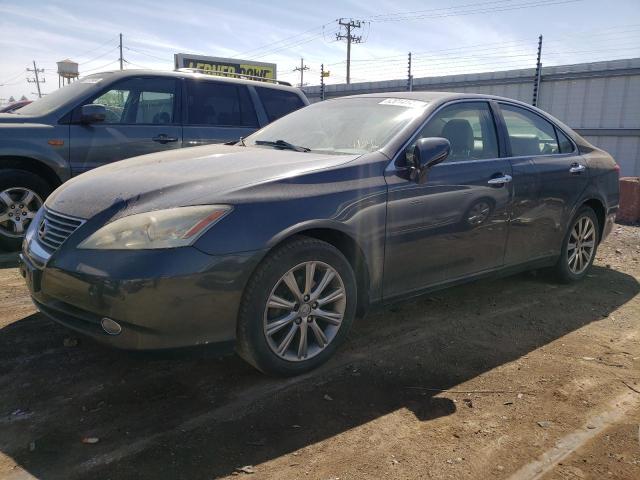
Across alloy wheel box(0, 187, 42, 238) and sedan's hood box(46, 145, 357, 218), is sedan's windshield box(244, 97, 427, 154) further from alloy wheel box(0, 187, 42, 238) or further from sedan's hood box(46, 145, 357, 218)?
alloy wheel box(0, 187, 42, 238)

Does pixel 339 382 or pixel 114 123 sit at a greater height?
pixel 114 123

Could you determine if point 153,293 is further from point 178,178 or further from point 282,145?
point 282,145

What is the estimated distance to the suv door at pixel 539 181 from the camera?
13.9 ft

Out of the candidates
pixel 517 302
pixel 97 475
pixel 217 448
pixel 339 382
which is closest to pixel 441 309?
pixel 517 302

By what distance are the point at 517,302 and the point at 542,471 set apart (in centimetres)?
241

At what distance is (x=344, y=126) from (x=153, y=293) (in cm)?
191

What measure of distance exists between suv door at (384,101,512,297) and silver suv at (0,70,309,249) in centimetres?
326

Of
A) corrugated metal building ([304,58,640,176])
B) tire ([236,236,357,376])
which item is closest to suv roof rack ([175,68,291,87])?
tire ([236,236,357,376])

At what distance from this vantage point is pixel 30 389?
2.86m

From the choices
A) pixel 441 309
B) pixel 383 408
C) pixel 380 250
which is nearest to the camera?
pixel 383 408

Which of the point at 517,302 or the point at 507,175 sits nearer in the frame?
the point at 507,175

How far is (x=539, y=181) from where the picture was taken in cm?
438

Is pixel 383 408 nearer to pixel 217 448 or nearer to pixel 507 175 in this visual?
pixel 217 448

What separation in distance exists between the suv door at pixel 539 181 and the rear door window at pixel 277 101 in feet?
10.8
